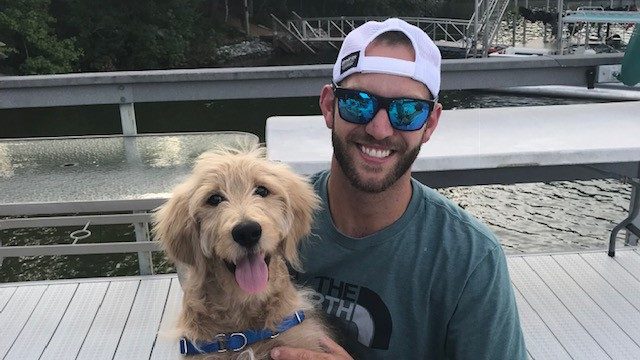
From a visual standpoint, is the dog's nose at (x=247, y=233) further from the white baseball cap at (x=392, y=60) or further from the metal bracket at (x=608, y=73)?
the metal bracket at (x=608, y=73)

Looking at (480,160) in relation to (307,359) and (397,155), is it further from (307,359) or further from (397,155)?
(307,359)

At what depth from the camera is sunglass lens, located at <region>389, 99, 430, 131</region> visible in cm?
170

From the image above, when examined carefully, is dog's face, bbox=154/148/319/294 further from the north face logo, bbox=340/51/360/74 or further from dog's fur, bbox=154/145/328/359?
the north face logo, bbox=340/51/360/74

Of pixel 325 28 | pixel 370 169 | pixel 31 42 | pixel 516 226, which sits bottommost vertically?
pixel 516 226

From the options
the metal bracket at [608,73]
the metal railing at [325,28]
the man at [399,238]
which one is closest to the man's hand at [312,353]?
the man at [399,238]

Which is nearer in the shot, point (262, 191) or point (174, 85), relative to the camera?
point (262, 191)

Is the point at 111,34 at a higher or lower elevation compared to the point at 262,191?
higher

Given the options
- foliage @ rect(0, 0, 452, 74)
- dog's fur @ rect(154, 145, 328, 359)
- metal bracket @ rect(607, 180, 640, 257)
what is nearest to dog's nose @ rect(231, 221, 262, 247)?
dog's fur @ rect(154, 145, 328, 359)

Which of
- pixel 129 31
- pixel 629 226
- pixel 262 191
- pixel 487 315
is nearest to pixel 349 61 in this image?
pixel 262 191

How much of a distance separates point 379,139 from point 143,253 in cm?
261

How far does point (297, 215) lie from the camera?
6.39 ft

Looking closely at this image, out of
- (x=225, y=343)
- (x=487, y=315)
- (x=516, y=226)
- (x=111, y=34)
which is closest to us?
(x=487, y=315)

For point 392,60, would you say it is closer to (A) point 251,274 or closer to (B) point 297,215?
(B) point 297,215

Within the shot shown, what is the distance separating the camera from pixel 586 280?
3766 mm
